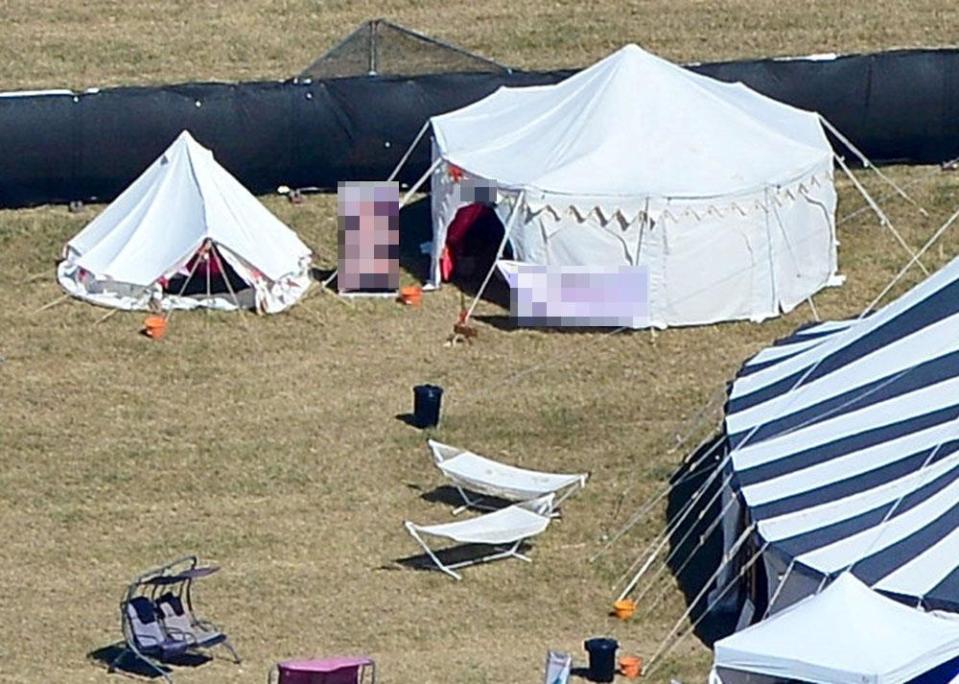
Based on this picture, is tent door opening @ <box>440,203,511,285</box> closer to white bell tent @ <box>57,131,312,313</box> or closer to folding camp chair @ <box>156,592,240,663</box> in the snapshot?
white bell tent @ <box>57,131,312,313</box>

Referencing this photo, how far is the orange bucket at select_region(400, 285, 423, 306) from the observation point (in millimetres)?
24984

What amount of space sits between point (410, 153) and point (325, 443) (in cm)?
606

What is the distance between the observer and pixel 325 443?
2191cm

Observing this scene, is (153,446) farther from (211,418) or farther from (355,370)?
(355,370)

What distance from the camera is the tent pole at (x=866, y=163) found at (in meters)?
26.8

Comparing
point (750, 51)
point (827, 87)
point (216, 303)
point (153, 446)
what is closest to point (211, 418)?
point (153, 446)

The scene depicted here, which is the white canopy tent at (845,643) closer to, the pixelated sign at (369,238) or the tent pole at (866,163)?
the pixelated sign at (369,238)

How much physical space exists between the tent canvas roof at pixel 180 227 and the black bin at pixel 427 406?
3.18 m

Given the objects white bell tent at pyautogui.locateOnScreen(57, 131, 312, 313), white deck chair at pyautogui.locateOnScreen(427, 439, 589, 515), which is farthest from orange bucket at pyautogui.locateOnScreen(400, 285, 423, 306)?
white deck chair at pyautogui.locateOnScreen(427, 439, 589, 515)

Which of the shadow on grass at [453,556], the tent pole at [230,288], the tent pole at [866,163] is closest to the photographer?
the shadow on grass at [453,556]

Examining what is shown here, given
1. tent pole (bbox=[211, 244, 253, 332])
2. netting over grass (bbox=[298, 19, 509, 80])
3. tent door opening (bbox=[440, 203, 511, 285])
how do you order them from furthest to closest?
1. netting over grass (bbox=[298, 19, 509, 80])
2. tent door opening (bbox=[440, 203, 511, 285])
3. tent pole (bbox=[211, 244, 253, 332])

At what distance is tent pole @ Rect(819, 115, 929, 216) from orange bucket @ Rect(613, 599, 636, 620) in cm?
879

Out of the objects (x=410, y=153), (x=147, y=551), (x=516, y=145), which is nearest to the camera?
(x=147, y=551)

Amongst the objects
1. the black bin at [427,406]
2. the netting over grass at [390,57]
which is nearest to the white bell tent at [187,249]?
Answer: the black bin at [427,406]
